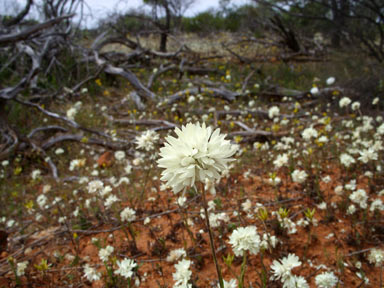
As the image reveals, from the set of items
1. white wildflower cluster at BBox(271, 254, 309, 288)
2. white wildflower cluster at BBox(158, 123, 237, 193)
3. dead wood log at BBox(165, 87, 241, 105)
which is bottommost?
white wildflower cluster at BBox(271, 254, 309, 288)

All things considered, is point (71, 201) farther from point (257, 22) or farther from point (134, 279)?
point (257, 22)

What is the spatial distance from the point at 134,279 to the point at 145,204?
4.60 feet

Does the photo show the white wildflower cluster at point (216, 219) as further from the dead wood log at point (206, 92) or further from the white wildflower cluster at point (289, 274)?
the dead wood log at point (206, 92)

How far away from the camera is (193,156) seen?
1.09 metres

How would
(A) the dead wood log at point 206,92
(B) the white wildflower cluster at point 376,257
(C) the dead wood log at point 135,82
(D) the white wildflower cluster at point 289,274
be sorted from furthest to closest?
(C) the dead wood log at point 135,82 → (A) the dead wood log at point 206,92 → (B) the white wildflower cluster at point 376,257 → (D) the white wildflower cluster at point 289,274

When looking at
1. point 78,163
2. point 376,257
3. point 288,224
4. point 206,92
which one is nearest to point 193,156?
point 288,224

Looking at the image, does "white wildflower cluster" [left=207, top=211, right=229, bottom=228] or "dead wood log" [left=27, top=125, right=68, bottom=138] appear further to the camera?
"dead wood log" [left=27, top=125, right=68, bottom=138]

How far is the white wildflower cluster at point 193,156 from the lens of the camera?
1.07 m

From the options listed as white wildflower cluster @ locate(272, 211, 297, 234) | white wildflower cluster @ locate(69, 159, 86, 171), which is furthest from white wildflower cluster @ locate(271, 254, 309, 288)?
white wildflower cluster @ locate(69, 159, 86, 171)

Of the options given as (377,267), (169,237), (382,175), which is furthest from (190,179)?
(382,175)

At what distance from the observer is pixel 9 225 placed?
3.29 meters

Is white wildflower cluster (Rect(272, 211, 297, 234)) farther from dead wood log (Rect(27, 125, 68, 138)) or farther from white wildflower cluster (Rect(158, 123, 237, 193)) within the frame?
dead wood log (Rect(27, 125, 68, 138))

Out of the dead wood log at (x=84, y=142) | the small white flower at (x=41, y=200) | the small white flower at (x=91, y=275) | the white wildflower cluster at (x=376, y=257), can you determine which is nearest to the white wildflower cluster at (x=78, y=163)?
the small white flower at (x=41, y=200)

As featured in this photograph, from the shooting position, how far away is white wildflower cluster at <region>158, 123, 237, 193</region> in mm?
1069
